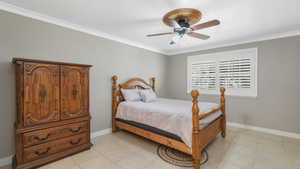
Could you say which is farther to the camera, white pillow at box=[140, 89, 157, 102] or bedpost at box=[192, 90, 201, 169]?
white pillow at box=[140, 89, 157, 102]

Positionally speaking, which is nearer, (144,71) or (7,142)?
(7,142)

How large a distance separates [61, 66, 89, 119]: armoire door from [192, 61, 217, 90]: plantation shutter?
3440 mm

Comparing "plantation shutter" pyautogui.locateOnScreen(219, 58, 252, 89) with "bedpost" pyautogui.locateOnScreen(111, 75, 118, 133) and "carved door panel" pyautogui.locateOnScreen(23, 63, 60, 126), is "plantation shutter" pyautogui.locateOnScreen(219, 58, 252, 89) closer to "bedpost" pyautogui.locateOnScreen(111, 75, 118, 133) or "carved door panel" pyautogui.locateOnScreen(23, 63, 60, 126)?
"bedpost" pyautogui.locateOnScreen(111, 75, 118, 133)

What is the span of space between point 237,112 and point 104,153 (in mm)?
3577

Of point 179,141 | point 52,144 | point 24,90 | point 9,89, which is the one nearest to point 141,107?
point 179,141

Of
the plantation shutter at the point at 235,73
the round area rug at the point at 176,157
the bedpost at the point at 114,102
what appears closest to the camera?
the round area rug at the point at 176,157

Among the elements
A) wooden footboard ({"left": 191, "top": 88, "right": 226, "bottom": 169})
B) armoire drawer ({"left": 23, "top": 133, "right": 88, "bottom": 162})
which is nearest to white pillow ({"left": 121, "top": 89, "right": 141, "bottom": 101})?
armoire drawer ({"left": 23, "top": 133, "right": 88, "bottom": 162})

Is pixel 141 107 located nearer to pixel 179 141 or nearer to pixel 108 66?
pixel 179 141

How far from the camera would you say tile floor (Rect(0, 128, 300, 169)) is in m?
2.03

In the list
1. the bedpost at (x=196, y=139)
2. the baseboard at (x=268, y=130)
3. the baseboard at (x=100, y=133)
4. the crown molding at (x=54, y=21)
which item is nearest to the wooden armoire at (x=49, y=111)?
the baseboard at (x=100, y=133)

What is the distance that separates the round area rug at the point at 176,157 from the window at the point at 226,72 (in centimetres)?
224

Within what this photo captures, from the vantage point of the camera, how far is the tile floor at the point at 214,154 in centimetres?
203

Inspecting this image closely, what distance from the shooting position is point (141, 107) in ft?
9.04

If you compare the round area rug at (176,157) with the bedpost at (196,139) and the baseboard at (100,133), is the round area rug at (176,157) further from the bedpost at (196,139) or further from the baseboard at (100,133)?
the baseboard at (100,133)
